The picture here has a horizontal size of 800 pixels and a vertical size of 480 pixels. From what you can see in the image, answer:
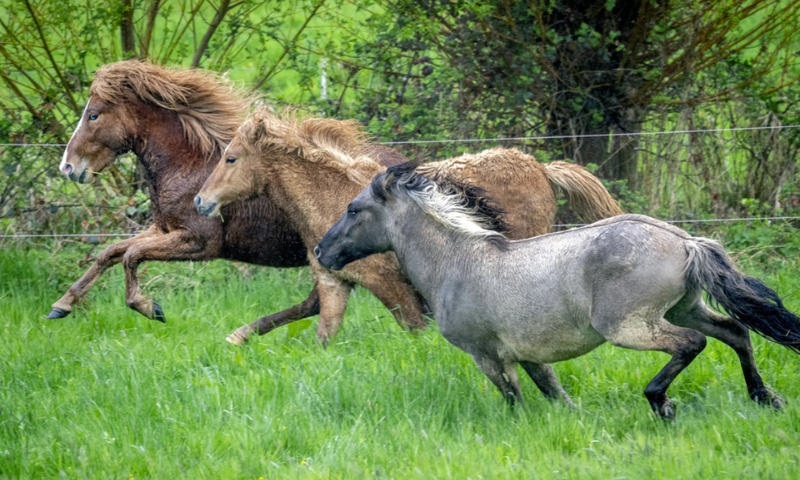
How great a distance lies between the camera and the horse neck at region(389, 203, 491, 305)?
5133 mm

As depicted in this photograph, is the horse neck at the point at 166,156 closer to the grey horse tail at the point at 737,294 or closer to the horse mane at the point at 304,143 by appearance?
the horse mane at the point at 304,143

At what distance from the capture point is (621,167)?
9.39 metres

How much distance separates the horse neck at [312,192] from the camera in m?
6.50

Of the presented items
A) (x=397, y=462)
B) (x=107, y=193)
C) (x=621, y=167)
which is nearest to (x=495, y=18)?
(x=621, y=167)

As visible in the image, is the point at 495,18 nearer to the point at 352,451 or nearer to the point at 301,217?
the point at 301,217

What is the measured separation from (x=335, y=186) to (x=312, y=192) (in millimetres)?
188

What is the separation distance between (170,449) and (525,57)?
20.1ft

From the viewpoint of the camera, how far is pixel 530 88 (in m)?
9.40

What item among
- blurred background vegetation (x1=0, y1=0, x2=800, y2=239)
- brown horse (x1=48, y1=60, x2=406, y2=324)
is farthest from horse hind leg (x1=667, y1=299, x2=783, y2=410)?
blurred background vegetation (x1=0, y1=0, x2=800, y2=239)

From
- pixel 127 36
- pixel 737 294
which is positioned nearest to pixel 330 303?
pixel 737 294

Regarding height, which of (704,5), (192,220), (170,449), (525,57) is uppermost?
(704,5)

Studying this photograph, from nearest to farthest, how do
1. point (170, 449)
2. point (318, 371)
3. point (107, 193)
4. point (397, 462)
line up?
point (397, 462)
point (170, 449)
point (318, 371)
point (107, 193)

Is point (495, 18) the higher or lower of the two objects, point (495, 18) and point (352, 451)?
the higher

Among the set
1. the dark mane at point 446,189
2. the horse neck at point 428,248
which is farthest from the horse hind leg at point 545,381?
the dark mane at point 446,189
